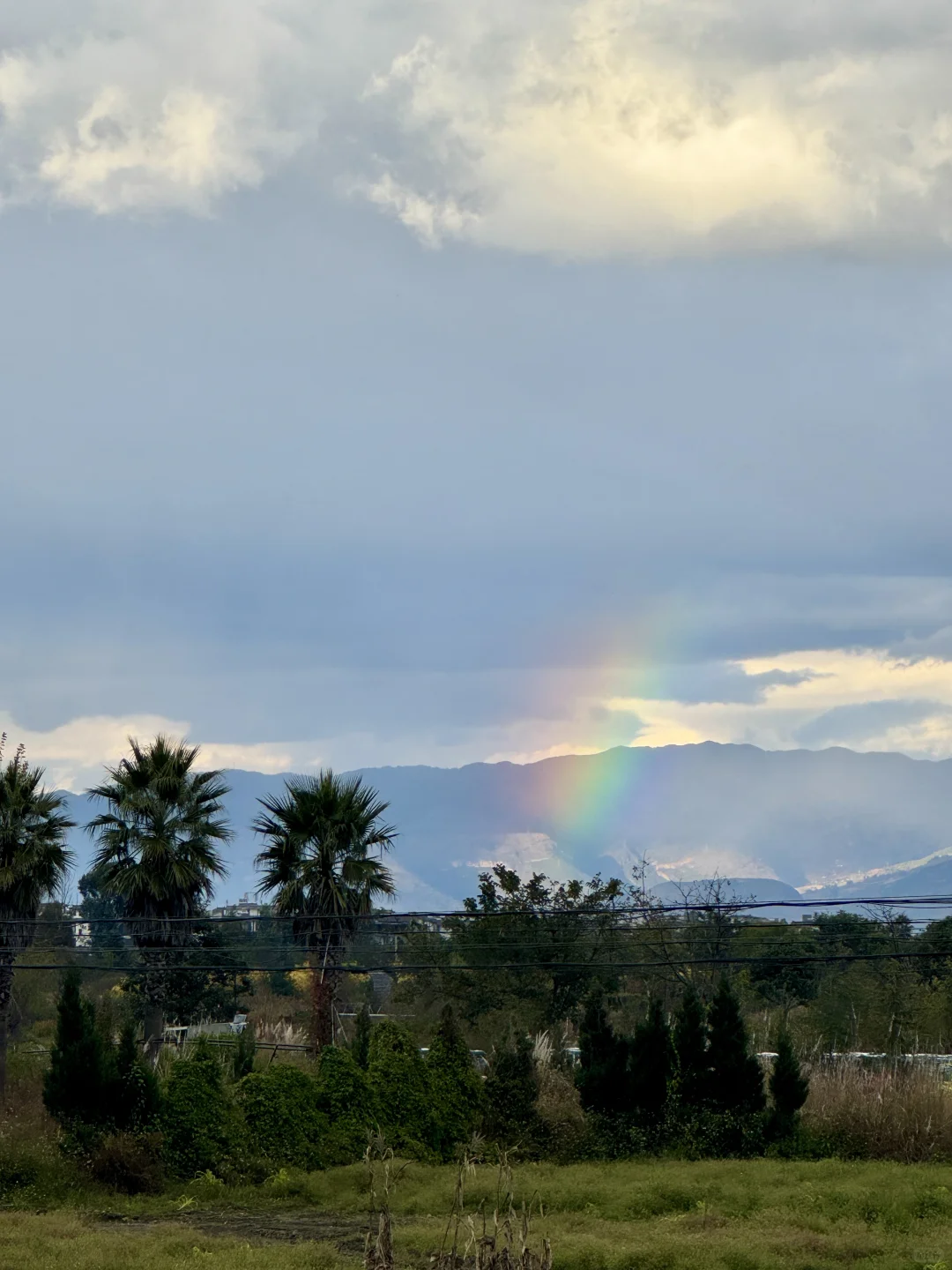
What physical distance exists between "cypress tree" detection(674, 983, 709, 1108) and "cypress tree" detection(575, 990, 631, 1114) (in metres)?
1.24

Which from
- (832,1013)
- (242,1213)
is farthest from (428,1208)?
(832,1013)

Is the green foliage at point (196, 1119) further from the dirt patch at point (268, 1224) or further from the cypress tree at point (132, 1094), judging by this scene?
the dirt patch at point (268, 1224)

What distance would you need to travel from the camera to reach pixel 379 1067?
105ft

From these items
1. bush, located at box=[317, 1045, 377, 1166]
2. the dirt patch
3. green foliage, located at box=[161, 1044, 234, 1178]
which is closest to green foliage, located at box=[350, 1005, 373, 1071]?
bush, located at box=[317, 1045, 377, 1166]

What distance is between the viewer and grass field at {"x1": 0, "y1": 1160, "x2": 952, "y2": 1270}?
766 inches

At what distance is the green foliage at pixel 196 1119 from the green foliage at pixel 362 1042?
13.8 ft

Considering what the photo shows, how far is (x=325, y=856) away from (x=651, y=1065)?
12.0m

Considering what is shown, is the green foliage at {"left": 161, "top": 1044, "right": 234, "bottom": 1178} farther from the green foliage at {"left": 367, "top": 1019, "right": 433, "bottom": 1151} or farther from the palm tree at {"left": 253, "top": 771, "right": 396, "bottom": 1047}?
the palm tree at {"left": 253, "top": 771, "right": 396, "bottom": 1047}

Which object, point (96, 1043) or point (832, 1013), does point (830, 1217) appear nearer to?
point (96, 1043)

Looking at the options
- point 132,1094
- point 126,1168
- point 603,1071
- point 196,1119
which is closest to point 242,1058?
point 132,1094

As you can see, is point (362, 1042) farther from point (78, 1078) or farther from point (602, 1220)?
point (602, 1220)

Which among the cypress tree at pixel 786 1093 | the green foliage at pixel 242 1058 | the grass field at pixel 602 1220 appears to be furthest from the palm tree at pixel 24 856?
the cypress tree at pixel 786 1093

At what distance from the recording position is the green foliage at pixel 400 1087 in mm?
30953

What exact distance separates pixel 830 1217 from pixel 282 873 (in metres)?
20.7
